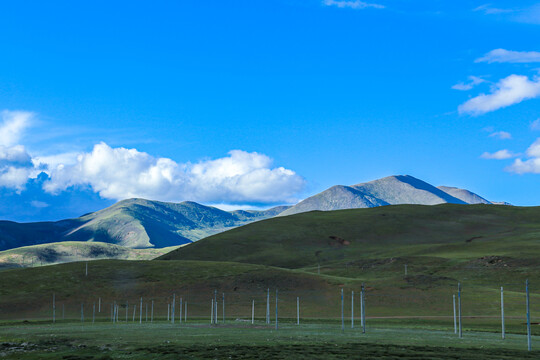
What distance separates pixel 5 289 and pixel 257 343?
333 feet

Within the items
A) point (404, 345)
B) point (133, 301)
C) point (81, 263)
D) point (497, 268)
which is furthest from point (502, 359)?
point (81, 263)

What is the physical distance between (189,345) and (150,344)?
3.05m

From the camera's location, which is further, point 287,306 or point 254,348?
point 287,306

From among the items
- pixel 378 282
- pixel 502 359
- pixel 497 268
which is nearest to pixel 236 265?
pixel 378 282

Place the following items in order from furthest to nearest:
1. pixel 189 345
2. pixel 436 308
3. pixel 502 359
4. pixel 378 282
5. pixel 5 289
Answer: pixel 5 289 → pixel 378 282 → pixel 436 308 → pixel 189 345 → pixel 502 359

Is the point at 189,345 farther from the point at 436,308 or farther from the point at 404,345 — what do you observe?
the point at 436,308

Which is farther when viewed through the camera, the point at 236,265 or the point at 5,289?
the point at 236,265

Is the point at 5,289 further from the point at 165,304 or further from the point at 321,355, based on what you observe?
the point at 321,355

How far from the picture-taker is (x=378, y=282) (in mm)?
117438

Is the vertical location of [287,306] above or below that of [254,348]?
below

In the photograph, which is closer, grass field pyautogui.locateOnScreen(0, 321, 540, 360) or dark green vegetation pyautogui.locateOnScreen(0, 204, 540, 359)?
grass field pyautogui.locateOnScreen(0, 321, 540, 360)

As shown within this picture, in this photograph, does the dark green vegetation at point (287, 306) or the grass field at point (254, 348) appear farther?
the dark green vegetation at point (287, 306)

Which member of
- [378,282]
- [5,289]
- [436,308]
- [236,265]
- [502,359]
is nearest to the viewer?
[502,359]

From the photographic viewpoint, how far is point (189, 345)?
40344mm
